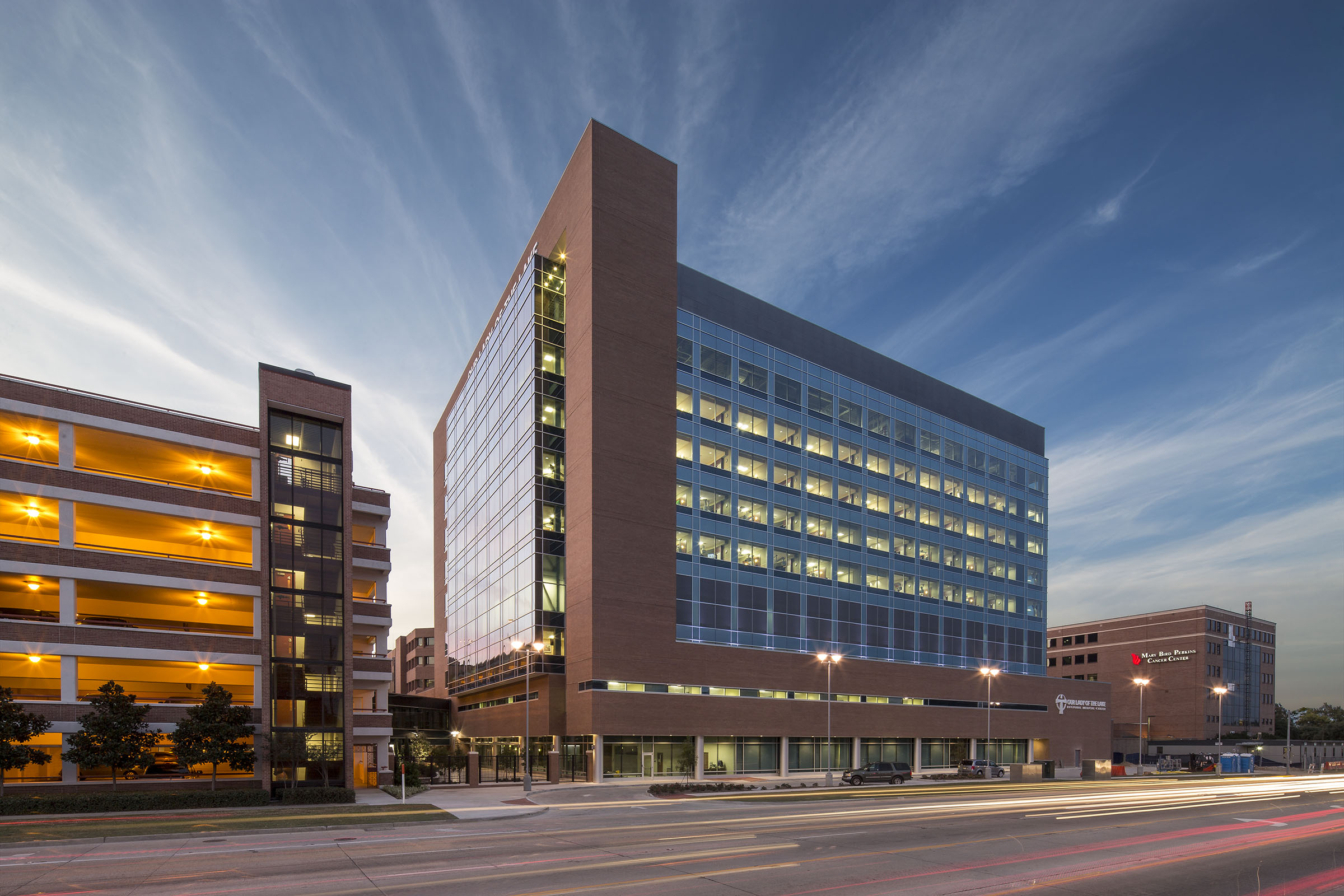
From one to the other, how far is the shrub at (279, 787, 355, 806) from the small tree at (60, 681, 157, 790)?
6.17 meters

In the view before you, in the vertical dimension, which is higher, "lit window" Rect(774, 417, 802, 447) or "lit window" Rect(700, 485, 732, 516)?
"lit window" Rect(774, 417, 802, 447)

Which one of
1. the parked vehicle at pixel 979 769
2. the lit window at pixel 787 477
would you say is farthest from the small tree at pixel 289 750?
the parked vehicle at pixel 979 769

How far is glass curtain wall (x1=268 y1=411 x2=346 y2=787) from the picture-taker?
4197cm

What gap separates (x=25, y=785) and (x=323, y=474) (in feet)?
61.7

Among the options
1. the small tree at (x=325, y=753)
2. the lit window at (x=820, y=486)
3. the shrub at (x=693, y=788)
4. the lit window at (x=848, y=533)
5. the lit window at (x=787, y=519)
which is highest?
the lit window at (x=820, y=486)

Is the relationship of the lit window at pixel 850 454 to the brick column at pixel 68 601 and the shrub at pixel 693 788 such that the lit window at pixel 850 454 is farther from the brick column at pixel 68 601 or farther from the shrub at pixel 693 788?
the brick column at pixel 68 601

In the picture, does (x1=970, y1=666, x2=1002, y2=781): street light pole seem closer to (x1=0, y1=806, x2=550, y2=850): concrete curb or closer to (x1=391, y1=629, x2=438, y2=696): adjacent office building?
(x1=0, y1=806, x2=550, y2=850): concrete curb

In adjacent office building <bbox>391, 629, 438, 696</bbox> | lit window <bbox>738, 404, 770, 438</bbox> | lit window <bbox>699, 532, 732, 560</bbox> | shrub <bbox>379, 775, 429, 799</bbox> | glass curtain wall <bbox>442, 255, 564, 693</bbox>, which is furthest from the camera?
adjacent office building <bbox>391, 629, 438, 696</bbox>

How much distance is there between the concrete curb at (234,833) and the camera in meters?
24.0

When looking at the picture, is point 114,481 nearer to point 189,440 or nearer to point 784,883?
point 189,440

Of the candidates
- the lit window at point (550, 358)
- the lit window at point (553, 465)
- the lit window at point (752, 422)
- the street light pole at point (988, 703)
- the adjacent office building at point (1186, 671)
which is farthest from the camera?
the adjacent office building at point (1186, 671)

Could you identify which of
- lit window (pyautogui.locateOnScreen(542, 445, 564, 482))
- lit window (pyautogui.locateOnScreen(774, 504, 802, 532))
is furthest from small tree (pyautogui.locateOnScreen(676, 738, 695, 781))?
lit window (pyautogui.locateOnScreen(542, 445, 564, 482))

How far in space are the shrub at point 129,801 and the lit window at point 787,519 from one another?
42.1 meters

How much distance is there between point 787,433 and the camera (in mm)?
70250
